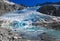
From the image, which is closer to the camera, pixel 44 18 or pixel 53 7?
pixel 44 18

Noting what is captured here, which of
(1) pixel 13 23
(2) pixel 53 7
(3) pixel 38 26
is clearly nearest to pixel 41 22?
(3) pixel 38 26

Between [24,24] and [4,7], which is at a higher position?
[4,7]

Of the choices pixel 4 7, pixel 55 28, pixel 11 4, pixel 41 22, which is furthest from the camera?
pixel 11 4

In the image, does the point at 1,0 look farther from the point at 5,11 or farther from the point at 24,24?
the point at 24,24

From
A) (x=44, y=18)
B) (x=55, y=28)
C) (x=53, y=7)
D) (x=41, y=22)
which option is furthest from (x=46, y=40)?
(x=53, y=7)

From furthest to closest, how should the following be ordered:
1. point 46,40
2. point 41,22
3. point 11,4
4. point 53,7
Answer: point 11,4
point 53,7
point 41,22
point 46,40

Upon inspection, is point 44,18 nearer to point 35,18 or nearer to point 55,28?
point 35,18

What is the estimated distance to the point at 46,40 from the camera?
19.4 meters

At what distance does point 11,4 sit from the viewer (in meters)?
48.2

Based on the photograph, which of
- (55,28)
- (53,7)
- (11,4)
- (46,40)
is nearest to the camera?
(46,40)

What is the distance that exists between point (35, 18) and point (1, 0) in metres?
15.5

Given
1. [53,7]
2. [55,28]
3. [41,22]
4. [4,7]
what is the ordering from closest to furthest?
[55,28], [41,22], [53,7], [4,7]

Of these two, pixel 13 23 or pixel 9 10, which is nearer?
pixel 13 23

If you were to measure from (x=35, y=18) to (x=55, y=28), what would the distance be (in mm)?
6888
